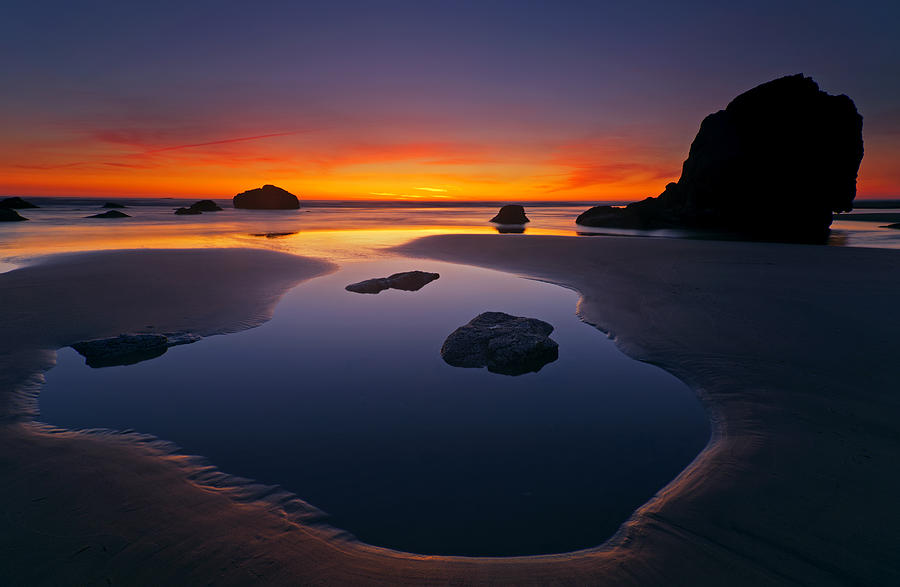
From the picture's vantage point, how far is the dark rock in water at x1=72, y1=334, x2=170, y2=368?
653 centimetres

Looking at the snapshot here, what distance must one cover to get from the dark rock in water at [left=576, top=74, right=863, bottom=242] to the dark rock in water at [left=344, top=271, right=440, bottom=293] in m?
31.3

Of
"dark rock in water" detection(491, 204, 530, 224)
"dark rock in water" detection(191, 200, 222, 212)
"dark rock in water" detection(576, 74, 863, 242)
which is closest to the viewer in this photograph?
"dark rock in water" detection(576, 74, 863, 242)

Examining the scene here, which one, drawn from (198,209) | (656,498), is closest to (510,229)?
(656,498)

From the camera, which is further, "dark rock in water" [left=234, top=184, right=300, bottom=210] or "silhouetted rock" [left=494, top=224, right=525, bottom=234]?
"dark rock in water" [left=234, top=184, right=300, bottom=210]

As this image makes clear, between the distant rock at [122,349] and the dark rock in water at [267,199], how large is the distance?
93367 mm

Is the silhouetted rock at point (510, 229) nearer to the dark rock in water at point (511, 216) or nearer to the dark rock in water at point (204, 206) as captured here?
the dark rock in water at point (511, 216)

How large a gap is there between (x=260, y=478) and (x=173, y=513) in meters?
0.71

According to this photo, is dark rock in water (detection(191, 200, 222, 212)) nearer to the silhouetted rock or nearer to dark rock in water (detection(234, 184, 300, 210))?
dark rock in water (detection(234, 184, 300, 210))

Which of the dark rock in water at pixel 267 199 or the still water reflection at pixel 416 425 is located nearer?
the still water reflection at pixel 416 425

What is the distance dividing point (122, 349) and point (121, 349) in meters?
0.01

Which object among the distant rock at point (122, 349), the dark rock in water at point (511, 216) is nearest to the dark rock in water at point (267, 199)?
the dark rock in water at point (511, 216)

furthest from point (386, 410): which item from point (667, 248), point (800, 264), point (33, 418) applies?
point (667, 248)

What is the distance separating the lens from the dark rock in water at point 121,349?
21.4ft

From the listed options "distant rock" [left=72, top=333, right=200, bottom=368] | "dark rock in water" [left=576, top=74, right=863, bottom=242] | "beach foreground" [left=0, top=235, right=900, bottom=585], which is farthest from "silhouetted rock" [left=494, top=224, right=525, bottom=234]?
"distant rock" [left=72, top=333, right=200, bottom=368]
